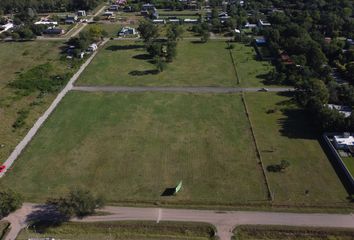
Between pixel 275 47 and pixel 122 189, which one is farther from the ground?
pixel 275 47

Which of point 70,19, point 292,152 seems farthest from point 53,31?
point 292,152

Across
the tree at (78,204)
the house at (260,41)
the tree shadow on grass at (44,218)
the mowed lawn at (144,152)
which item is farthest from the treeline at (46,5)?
the tree at (78,204)

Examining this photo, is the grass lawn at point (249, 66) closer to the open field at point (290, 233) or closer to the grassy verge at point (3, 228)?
the open field at point (290, 233)

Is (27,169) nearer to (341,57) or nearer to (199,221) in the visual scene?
(199,221)

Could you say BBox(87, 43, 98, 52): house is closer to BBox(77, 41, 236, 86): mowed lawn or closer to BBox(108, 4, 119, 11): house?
BBox(77, 41, 236, 86): mowed lawn

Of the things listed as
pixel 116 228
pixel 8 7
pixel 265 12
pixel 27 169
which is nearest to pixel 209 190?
pixel 116 228

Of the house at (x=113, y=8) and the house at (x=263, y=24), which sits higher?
the house at (x=113, y=8)

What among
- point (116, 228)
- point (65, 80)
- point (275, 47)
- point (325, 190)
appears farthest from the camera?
point (275, 47)
